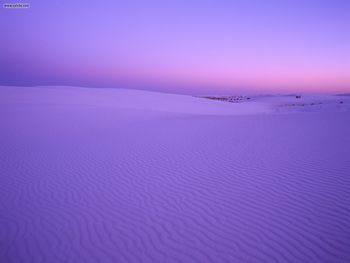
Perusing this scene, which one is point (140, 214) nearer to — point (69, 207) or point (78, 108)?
point (69, 207)

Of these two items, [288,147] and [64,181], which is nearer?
[64,181]

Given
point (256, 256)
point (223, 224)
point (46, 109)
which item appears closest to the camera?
point (256, 256)

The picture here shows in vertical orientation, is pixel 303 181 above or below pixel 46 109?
below

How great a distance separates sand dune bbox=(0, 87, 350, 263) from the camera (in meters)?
3.33

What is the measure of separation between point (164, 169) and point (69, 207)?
8.55 ft

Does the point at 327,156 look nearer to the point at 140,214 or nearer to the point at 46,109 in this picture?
the point at 140,214

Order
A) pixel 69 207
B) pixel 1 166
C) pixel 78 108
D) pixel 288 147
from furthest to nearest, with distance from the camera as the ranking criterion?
1. pixel 78 108
2. pixel 288 147
3. pixel 1 166
4. pixel 69 207

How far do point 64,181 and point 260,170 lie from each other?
4.68 metres

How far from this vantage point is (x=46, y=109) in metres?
18.4

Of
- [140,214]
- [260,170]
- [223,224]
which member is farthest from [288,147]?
[140,214]

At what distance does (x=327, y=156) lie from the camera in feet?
23.2

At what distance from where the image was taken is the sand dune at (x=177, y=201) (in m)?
3.33

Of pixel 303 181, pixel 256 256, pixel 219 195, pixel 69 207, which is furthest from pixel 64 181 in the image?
pixel 303 181

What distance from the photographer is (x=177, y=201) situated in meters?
4.66
